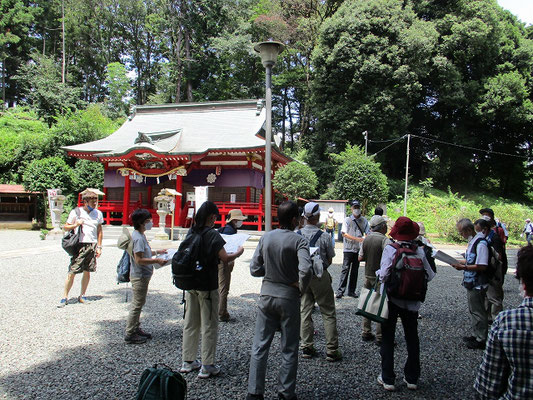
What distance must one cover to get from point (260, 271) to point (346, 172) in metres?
14.0

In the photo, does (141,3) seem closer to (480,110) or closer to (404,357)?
(480,110)

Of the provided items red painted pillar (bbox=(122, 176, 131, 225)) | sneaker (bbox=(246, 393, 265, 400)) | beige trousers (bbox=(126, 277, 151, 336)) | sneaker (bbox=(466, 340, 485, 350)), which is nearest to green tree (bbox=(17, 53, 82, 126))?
red painted pillar (bbox=(122, 176, 131, 225))

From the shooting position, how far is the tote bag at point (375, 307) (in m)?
2.85

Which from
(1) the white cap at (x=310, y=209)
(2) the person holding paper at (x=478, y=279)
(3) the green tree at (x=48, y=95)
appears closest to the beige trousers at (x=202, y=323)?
(1) the white cap at (x=310, y=209)

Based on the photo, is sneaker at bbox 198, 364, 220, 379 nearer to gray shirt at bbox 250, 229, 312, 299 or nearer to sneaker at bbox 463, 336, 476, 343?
gray shirt at bbox 250, 229, 312, 299

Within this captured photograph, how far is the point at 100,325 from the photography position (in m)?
4.38

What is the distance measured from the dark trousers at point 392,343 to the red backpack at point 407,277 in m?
0.16

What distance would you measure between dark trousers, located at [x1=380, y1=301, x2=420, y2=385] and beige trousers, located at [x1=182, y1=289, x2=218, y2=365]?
55.5 inches

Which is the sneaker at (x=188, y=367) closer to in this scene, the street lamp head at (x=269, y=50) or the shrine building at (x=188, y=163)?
the street lamp head at (x=269, y=50)

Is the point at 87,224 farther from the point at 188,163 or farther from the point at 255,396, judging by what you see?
the point at 188,163

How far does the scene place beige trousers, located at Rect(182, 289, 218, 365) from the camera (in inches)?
120

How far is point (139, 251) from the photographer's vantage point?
368cm

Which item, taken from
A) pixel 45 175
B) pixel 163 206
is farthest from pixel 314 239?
pixel 45 175

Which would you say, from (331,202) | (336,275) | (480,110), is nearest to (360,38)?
(480,110)
